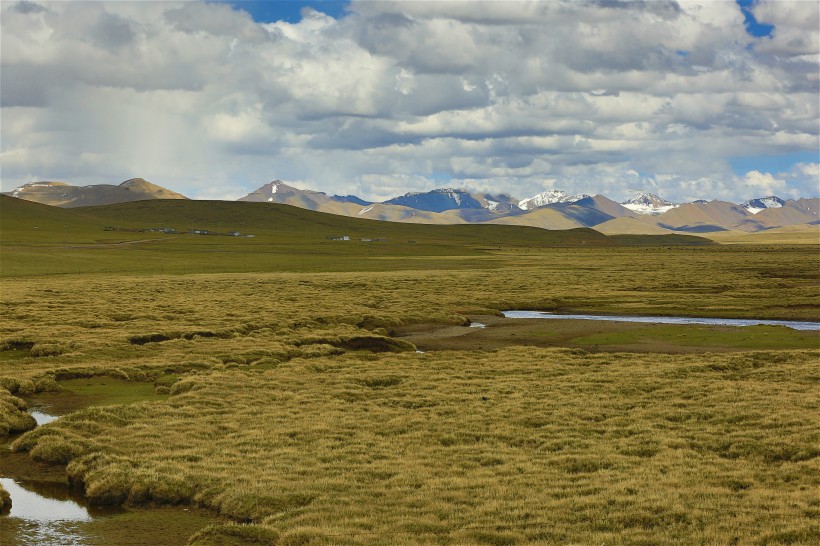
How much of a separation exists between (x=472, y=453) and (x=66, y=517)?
1297 cm

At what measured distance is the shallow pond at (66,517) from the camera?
70.4 feet

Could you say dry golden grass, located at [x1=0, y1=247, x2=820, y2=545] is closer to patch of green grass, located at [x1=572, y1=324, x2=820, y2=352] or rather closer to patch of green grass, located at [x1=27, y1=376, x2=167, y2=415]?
patch of green grass, located at [x1=27, y1=376, x2=167, y2=415]

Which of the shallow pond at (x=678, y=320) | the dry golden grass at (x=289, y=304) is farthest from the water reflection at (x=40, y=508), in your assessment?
the shallow pond at (x=678, y=320)

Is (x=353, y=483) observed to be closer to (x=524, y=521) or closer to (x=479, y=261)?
(x=524, y=521)

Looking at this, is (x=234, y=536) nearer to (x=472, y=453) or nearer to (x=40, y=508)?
(x=40, y=508)

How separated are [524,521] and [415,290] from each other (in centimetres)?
8078

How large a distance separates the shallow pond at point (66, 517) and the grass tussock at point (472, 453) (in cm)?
64

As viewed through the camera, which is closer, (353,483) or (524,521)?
(524,521)

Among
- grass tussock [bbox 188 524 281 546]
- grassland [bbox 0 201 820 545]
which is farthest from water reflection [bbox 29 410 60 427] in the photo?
grass tussock [bbox 188 524 281 546]

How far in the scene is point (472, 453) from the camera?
28297mm

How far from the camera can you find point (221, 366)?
47.2 m

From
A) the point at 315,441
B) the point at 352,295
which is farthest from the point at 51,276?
the point at 315,441

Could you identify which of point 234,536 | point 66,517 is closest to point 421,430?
point 234,536

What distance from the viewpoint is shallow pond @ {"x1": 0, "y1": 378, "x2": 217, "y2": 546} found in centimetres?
2145
